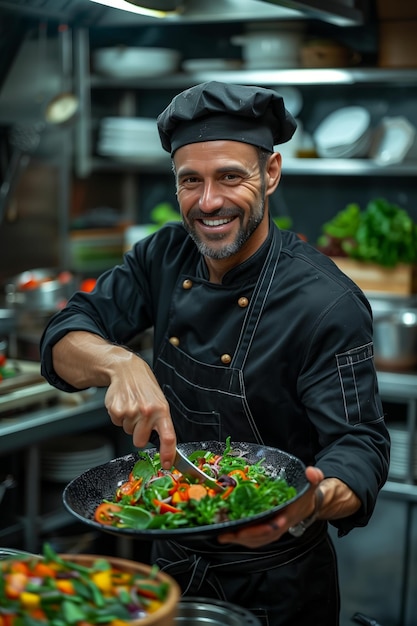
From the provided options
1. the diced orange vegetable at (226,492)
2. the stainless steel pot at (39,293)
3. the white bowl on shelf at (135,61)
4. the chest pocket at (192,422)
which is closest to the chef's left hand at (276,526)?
the diced orange vegetable at (226,492)

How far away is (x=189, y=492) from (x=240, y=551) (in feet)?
1.13

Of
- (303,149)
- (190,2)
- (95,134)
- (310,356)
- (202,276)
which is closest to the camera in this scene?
(310,356)

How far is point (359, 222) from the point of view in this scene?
411 centimetres

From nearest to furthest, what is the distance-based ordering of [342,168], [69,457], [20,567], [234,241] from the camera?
[20,567], [234,241], [69,457], [342,168]

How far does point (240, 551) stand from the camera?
6.50 ft

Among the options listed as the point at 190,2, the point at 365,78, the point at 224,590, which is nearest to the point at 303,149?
the point at 365,78

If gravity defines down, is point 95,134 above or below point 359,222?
above

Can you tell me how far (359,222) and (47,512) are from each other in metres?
1.83

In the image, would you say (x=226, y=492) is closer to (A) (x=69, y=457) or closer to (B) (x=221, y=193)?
(B) (x=221, y=193)

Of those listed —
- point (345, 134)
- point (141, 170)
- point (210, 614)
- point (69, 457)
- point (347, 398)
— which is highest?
point (345, 134)

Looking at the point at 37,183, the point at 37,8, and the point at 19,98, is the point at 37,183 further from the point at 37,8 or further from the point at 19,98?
the point at 37,8

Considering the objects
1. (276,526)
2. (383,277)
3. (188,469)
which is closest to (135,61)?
(383,277)

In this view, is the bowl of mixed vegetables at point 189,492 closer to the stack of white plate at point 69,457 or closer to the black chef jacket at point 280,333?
the black chef jacket at point 280,333

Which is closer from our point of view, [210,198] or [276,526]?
[276,526]
